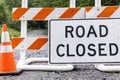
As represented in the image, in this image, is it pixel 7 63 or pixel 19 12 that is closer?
pixel 7 63

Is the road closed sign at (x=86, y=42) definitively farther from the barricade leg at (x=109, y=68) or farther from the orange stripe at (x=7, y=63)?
the orange stripe at (x=7, y=63)

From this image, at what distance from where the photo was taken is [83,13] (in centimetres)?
631

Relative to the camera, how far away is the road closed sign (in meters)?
5.68

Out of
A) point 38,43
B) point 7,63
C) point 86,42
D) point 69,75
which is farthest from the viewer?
point 38,43

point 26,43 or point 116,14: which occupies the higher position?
point 116,14

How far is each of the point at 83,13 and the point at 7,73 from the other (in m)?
1.41

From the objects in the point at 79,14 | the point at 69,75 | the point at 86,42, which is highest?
the point at 79,14

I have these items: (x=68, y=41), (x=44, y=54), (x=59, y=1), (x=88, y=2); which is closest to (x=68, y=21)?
(x=68, y=41)

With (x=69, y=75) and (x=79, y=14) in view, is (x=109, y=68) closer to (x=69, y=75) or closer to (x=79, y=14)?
(x=69, y=75)

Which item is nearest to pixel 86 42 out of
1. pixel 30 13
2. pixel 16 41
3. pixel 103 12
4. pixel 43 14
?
pixel 103 12

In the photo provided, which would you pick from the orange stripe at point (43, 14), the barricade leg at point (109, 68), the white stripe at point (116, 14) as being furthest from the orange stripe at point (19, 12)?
the barricade leg at point (109, 68)

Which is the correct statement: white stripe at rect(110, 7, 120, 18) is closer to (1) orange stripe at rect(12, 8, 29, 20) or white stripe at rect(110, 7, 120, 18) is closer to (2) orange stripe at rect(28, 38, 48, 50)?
(2) orange stripe at rect(28, 38, 48, 50)

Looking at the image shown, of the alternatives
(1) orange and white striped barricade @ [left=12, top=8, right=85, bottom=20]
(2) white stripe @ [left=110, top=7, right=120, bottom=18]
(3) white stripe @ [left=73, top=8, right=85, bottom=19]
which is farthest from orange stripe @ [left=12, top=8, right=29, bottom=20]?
(2) white stripe @ [left=110, top=7, right=120, bottom=18]

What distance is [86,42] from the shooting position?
18.6 feet
